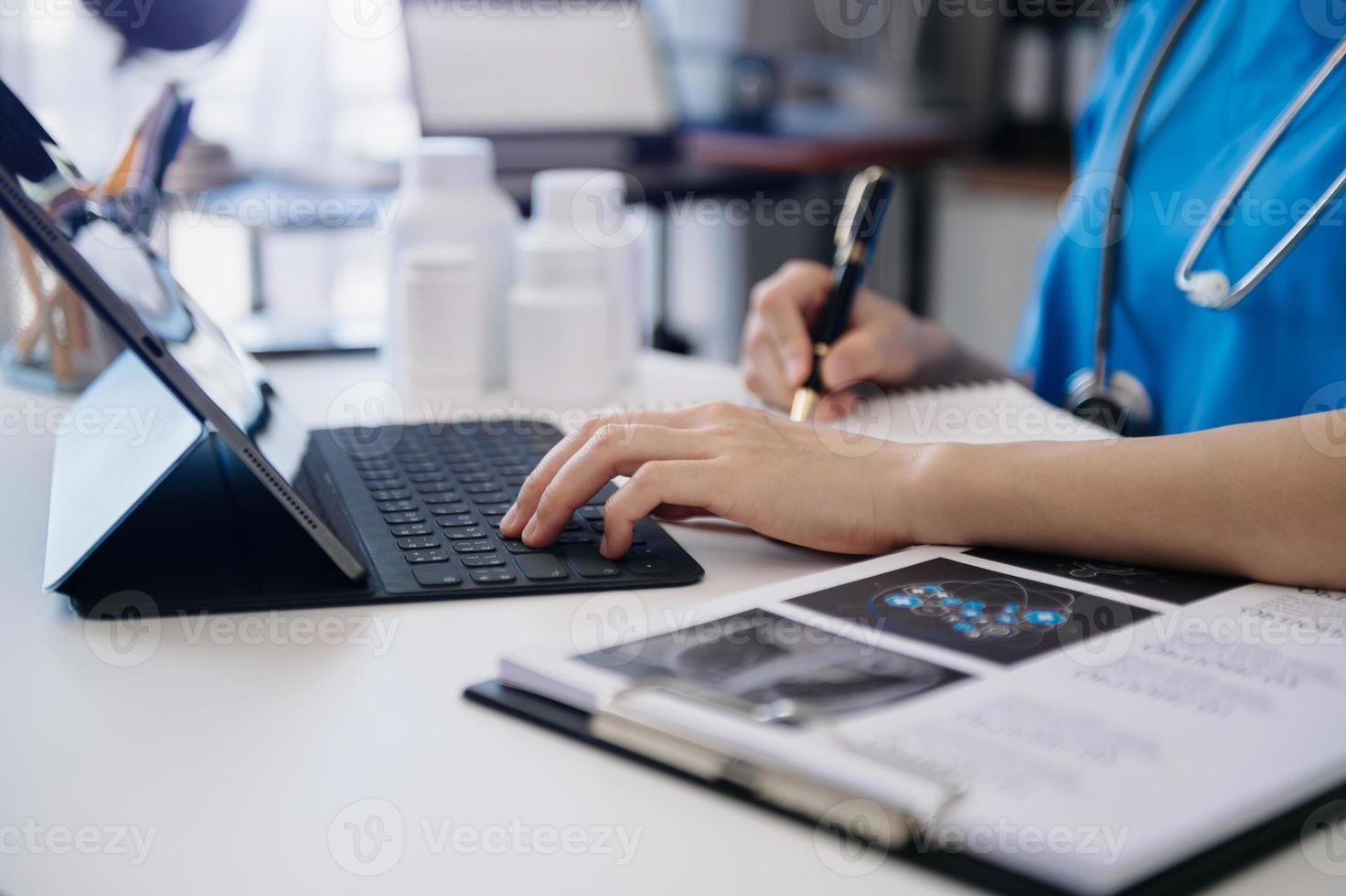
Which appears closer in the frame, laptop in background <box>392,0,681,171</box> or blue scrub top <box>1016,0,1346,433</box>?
blue scrub top <box>1016,0,1346,433</box>

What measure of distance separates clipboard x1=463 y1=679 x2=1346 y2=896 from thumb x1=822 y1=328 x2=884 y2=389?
21.5 inches

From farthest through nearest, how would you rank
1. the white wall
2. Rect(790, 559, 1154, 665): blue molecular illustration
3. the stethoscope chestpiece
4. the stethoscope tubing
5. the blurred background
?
the white wall → the blurred background → the stethoscope chestpiece → the stethoscope tubing → Rect(790, 559, 1154, 665): blue molecular illustration

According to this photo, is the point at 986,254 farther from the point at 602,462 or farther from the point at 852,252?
the point at 602,462

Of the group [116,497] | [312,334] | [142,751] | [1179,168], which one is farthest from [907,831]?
[312,334]

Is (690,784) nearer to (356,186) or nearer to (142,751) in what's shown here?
(142,751)

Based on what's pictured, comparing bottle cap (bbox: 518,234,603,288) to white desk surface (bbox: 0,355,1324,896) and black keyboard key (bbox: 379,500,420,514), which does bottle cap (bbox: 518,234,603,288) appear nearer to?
black keyboard key (bbox: 379,500,420,514)

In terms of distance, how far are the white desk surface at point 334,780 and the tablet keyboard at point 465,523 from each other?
2 cm

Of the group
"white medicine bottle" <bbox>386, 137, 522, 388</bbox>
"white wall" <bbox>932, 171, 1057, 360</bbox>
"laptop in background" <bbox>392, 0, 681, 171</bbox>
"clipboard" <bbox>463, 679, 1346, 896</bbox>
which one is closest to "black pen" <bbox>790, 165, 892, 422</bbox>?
"white medicine bottle" <bbox>386, 137, 522, 388</bbox>

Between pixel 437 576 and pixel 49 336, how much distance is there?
1.95 ft

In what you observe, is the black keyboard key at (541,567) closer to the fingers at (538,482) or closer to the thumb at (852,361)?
the fingers at (538,482)

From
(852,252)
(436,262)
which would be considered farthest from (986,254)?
(436,262)

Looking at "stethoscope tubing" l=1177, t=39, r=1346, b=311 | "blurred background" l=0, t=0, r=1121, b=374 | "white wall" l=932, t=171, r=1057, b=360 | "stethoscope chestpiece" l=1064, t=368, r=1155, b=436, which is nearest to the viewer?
"stethoscope tubing" l=1177, t=39, r=1346, b=311

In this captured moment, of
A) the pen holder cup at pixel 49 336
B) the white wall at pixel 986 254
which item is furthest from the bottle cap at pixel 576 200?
the white wall at pixel 986 254

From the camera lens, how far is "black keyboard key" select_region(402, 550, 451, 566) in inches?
27.0
